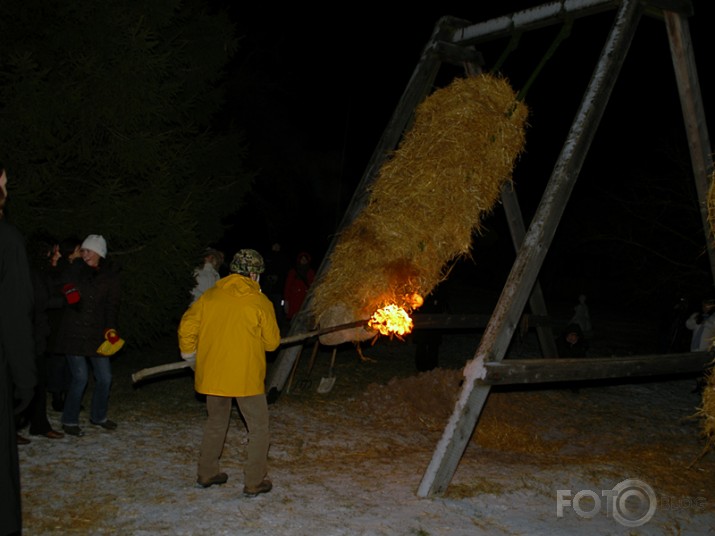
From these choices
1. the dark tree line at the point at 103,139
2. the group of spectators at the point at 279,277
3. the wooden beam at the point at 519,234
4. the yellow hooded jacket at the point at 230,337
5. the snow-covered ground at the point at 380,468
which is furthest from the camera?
the group of spectators at the point at 279,277

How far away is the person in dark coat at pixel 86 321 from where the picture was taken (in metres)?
6.58

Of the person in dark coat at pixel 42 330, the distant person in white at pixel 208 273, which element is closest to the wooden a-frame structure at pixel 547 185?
the distant person in white at pixel 208 273

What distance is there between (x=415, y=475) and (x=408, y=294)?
6.56 feet

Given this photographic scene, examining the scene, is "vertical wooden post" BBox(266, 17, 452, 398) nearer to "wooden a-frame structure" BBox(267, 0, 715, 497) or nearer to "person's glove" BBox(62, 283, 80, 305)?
"wooden a-frame structure" BBox(267, 0, 715, 497)

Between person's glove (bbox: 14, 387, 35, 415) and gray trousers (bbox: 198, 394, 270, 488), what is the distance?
6.39 ft

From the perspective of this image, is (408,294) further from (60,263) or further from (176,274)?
(176,274)

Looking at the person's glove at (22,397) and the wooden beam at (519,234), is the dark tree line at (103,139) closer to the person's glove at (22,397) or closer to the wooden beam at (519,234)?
the wooden beam at (519,234)

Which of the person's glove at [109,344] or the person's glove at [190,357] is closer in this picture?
the person's glove at [190,357]

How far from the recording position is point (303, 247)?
1044 inches

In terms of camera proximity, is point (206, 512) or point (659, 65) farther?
point (659, 65)

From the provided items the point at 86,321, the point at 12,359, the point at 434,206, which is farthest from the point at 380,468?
the point at 12,359

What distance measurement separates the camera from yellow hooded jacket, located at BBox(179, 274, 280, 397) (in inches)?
200

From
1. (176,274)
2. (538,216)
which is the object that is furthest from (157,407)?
(538,216)

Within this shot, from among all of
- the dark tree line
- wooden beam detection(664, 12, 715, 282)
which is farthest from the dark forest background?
wooden beam detection(664, 12, 715, 282)
